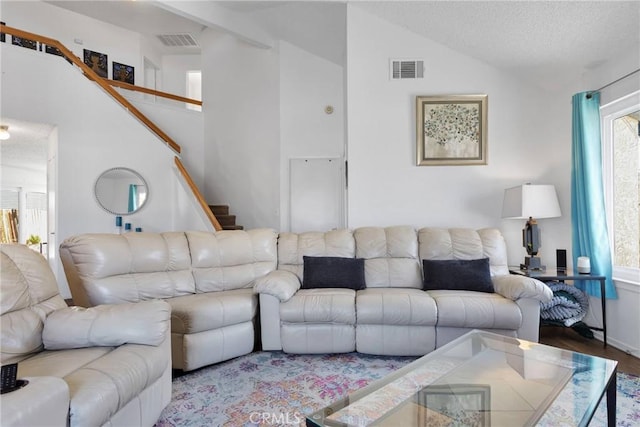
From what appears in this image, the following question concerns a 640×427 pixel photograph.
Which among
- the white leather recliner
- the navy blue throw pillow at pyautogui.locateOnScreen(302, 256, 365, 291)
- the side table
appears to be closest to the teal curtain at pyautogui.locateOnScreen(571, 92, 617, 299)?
the side table

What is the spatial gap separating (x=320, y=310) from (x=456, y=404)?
1371 millimetres

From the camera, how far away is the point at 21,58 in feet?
13.8

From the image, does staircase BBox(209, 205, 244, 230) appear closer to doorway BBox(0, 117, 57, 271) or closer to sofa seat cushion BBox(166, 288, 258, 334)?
doorway BBox(0, 117, 57, 271)

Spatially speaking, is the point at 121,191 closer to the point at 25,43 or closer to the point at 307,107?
the point at 25,43

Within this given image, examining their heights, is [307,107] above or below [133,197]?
above

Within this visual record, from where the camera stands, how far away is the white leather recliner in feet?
4.30

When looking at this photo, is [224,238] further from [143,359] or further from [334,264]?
[143,359]

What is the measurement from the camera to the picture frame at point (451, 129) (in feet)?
12.7

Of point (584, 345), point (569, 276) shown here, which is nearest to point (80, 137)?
point (569, 276)

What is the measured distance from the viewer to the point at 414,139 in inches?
155

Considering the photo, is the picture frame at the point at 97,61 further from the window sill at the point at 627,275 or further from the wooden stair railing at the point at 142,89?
the window sill at the point at 627,275

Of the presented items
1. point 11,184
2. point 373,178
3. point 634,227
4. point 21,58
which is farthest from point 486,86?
point 11,184

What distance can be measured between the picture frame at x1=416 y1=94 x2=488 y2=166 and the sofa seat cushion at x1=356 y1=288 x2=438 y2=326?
5.98 feet

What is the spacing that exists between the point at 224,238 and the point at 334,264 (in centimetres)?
110
